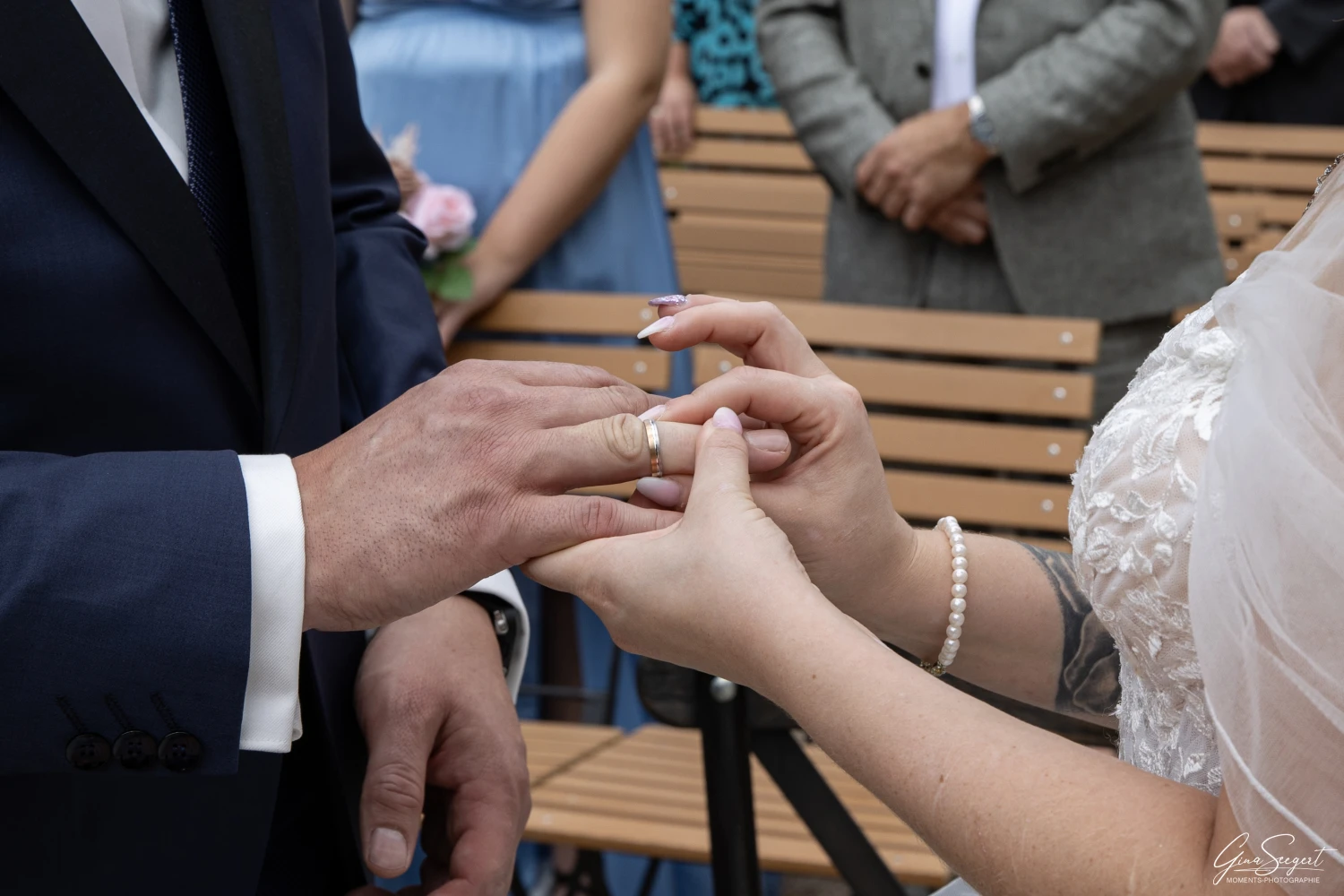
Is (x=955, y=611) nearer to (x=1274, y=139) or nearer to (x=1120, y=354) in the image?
(x=1120, y=354)

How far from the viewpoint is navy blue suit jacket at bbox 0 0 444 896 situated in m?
1.08

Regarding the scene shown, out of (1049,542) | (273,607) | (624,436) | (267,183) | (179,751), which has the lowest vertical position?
(1049,542)

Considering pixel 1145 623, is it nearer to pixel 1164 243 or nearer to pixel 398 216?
pixel 398 216

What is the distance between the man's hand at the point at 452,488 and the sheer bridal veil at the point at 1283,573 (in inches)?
21.5

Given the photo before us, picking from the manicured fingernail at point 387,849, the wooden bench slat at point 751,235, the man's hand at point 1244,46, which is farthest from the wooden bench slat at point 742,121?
the manicured fingernail at point 387,849

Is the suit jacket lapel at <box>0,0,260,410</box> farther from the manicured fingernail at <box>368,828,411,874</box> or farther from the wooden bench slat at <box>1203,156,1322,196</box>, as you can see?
the wooden bench slat at <box>1203,156,1322,196</box>

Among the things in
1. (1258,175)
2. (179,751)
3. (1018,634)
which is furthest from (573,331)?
(1258,175)

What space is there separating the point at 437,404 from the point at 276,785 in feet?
1.47

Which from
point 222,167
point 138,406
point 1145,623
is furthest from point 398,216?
point 1145,623

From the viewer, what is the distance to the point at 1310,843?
0.99 m

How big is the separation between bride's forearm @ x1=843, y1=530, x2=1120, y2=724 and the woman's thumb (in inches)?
15.2

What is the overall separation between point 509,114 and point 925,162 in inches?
37.4

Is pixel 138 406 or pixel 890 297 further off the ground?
pixel 138 406

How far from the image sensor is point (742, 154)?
4.98m
